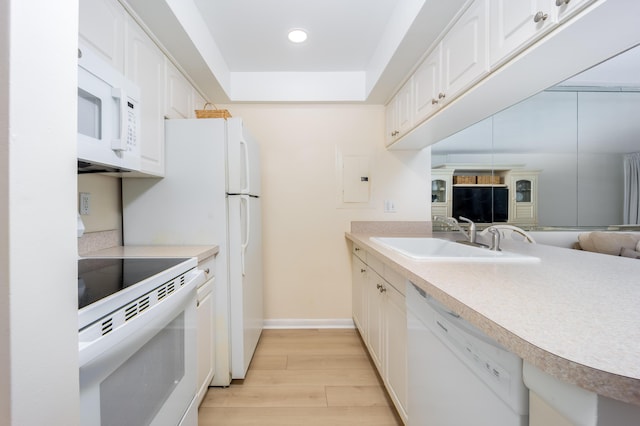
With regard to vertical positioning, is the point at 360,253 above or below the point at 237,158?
below

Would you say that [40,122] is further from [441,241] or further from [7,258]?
[441,241]

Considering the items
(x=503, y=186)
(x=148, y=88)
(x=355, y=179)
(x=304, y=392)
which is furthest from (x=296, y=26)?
(x=304, y=392)

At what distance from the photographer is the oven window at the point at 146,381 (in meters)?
0.73

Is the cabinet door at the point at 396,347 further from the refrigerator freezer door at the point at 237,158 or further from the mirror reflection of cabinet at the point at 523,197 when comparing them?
the mirror reflection of cabinet at the point at 523,197

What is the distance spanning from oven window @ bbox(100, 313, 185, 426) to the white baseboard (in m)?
1.56

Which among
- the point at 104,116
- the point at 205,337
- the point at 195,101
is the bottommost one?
the point at 205,337

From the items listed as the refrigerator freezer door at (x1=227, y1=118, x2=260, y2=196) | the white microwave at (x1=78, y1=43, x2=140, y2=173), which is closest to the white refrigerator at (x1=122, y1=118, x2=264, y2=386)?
the refrigerator freezer door at (x1=227, y1=118, x2=260, y2=196)

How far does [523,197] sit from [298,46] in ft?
6.78

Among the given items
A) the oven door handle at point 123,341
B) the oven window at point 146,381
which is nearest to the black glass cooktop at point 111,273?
the oven door handle at point 123,341

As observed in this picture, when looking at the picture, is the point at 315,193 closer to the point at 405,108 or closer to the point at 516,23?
the point at 405,108

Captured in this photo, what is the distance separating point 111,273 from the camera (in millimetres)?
1011

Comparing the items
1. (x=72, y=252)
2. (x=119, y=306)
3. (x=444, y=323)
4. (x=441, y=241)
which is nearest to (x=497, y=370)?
(x=444, y=323)

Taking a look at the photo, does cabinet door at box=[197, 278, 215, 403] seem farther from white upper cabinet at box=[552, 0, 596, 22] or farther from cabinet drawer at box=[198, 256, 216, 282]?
white upper cabinet at box=[552, 0, 596, 22]

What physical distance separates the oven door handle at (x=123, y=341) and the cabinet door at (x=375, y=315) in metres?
1.11
